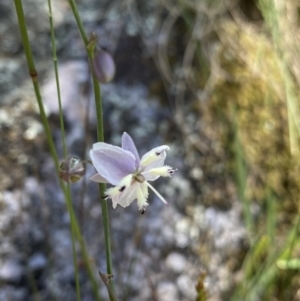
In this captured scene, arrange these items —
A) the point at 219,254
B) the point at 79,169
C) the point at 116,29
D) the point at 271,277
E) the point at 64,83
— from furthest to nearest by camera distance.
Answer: the point at 116,29 → the point at 64,83 → the point at 219,254 → the point at 271,277 → the point at 79,169

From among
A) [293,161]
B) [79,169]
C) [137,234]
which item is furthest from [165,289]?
[79,169]

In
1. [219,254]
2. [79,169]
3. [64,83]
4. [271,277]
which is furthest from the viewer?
[64,83]

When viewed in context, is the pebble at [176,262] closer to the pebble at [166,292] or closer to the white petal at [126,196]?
the pebble at [166,292]

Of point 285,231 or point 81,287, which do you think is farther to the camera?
point 285,231

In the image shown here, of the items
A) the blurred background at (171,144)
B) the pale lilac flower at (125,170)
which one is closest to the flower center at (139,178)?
the pale lilac flower at (125,170)

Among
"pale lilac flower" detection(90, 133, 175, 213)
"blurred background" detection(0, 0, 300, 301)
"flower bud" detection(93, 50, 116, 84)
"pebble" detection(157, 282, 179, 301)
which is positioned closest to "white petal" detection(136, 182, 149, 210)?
"pale lilac flower" detection(90, 133, 175, 213)

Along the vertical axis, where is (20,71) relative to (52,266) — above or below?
above

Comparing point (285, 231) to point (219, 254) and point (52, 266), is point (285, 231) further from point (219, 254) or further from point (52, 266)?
point (52, 266)
